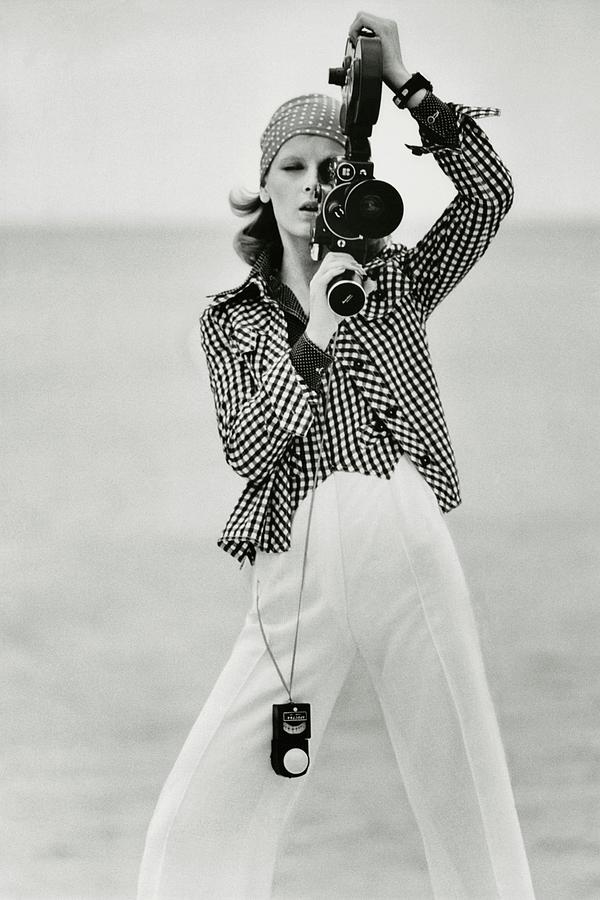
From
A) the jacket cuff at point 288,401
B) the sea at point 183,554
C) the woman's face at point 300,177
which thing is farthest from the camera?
the sea at point 183,554

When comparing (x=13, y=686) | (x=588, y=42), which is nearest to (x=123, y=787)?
(x=13, y=686)

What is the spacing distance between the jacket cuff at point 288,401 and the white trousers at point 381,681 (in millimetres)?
127

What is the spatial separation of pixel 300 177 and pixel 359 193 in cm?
20

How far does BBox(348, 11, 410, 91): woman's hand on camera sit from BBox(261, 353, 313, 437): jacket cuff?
499 millimetres

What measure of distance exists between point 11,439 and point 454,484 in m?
0.91

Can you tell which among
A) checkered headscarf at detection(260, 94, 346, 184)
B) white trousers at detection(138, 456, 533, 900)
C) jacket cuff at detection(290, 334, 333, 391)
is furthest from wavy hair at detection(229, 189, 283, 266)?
white trousers at detection(138, 456, 533, 900)

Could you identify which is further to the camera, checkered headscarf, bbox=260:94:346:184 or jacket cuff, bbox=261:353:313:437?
checkered headscarf, bbox=260:94:346:184

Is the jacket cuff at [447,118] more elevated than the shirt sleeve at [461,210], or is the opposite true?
the jacket cuff at [447,118]

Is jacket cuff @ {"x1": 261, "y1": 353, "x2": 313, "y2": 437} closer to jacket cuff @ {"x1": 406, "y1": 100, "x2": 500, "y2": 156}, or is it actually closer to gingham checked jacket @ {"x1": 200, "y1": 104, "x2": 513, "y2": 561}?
gingham checked jacket @ {"x1": 200, "y1": 104, "x2": 513, "y2": 561}

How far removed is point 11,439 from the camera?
249 centimetres

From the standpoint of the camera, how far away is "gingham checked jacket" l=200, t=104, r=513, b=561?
2014 mm

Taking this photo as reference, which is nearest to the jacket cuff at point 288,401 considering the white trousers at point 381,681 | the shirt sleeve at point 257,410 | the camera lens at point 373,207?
A: the shirt sleeve at point 257,410

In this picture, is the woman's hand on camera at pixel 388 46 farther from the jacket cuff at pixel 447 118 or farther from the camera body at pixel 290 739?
the camera body at pixel 290 739

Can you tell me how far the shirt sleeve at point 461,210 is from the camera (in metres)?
2.02
